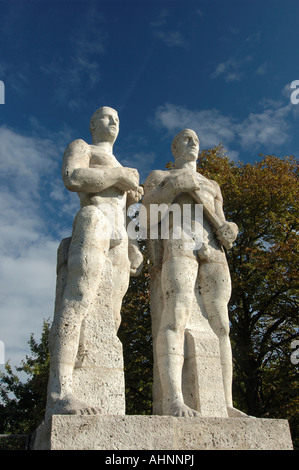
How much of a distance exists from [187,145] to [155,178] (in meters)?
0.77

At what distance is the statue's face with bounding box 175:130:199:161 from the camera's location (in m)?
6.77

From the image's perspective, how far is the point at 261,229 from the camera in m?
15.0

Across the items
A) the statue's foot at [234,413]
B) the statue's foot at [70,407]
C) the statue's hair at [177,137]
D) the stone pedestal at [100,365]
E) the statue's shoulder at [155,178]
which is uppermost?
the statue's hair at [177,137]

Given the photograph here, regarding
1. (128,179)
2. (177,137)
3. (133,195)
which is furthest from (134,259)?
(177,137)

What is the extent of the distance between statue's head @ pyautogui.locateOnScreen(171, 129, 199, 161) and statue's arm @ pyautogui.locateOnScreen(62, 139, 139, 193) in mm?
1124

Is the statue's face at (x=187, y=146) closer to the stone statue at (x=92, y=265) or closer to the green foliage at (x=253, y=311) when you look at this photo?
the stone statue at (x=92, y=265)

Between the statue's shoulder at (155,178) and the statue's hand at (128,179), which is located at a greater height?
the statue's shoulder at (155,178)

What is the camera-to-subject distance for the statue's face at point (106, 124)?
20.8 ft

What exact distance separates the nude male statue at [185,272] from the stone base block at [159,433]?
0.94 feet

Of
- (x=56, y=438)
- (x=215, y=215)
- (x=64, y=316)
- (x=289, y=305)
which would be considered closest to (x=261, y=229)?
(x=289, y=305)

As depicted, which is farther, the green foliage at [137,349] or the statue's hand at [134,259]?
the green foliage at [137,349]

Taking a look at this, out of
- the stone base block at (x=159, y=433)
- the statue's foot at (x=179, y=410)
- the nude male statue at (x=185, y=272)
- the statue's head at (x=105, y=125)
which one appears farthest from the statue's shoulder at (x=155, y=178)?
the stone base block at (x=159, y=433)
